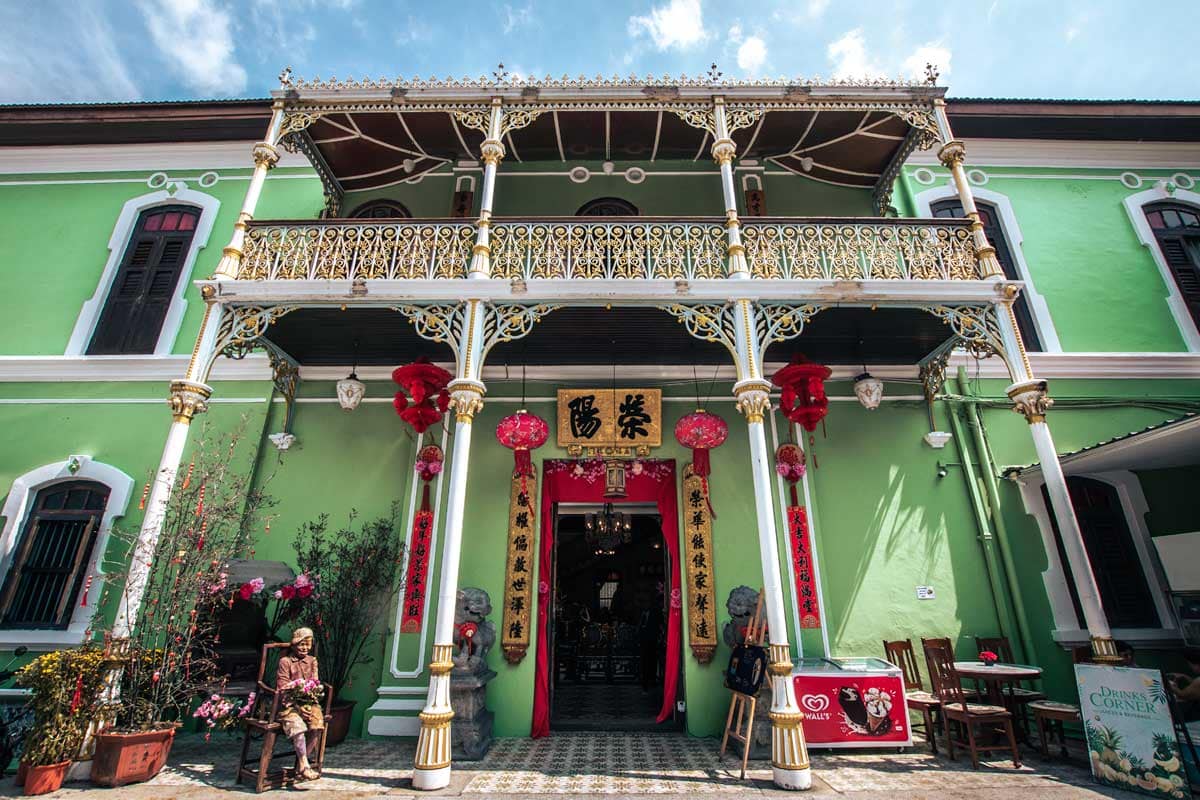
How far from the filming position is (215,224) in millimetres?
8852

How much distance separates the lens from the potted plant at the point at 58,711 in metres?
4.38

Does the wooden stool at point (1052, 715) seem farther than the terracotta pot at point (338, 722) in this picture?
No

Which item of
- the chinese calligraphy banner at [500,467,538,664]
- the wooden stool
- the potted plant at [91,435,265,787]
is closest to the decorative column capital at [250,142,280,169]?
the potted plant at [91,435,265,787]

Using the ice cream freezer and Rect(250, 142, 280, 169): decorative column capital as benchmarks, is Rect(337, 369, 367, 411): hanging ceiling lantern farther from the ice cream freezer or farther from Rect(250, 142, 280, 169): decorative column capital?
the ice cream freezer

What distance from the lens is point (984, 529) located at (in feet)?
23.4

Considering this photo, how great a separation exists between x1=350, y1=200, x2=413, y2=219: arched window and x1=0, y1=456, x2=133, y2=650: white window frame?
4.95 metres

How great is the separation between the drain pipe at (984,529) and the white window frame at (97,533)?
11068 mm

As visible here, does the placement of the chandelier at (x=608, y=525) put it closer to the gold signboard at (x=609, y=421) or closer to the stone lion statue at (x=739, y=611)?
the gold signboard at (x=609, y=421)

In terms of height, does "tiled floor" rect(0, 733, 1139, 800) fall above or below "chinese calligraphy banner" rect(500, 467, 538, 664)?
below

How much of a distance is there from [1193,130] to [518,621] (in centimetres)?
1314

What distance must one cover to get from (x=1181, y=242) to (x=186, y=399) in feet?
46.2

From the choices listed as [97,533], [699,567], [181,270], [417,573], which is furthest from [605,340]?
[97,533]

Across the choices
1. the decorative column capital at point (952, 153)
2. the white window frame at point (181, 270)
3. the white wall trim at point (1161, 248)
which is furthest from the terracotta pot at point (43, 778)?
the white wall trim at point (1161, 248)

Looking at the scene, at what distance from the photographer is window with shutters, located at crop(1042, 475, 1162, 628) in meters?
6.75
